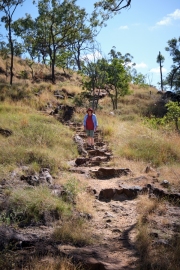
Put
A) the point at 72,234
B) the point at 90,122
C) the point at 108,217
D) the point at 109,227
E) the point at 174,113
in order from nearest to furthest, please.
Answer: the point at 72,234 < the point at 109,227 < the point at 108,217 < the point at 90,122 < the point at 174,113

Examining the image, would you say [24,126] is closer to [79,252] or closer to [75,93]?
[79,252]

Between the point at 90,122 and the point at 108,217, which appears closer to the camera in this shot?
the point at 108,217

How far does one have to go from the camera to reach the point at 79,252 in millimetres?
3867

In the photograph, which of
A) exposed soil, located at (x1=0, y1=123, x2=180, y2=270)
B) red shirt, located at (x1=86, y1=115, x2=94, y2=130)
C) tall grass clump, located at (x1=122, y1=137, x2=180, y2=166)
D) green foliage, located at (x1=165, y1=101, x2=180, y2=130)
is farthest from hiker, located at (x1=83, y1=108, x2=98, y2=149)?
green foliage, located at (x1=165, y1=101, x2=180, y2=130)

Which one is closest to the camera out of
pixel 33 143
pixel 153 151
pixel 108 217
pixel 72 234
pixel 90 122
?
pixel 72 234

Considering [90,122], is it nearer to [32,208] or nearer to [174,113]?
[174,113]

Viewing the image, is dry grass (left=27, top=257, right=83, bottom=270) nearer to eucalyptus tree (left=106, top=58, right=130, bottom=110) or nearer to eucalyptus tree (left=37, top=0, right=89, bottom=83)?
eucalyptus tree (left=106, top=58, right=130, bottom=110)

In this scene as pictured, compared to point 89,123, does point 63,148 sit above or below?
below

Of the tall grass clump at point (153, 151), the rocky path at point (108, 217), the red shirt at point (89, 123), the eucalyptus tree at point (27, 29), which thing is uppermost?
the eucalyptus tree at point (27, 29)

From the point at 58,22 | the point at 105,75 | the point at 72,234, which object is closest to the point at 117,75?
the point at 105,75

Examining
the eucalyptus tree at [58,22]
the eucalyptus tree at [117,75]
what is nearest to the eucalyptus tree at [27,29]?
the eucalyptus tree at [58,22]

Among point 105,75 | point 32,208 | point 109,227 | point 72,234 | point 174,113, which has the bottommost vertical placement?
point 109,227

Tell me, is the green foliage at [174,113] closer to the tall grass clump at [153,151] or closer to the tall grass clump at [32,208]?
the tall grass clump at [153,151]

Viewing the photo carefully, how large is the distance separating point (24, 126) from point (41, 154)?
3.06 metres
